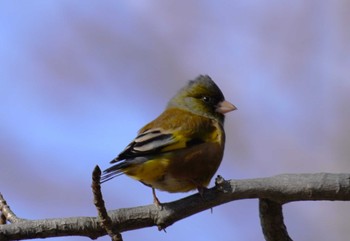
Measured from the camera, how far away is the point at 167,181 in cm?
372

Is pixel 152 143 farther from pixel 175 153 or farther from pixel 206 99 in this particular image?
pixel 206 99

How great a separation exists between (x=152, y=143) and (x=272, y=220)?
813 mm

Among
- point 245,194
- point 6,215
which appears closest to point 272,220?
point 245,194

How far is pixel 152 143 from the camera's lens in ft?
12.3

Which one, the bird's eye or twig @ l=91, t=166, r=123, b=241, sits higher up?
the bird's eye

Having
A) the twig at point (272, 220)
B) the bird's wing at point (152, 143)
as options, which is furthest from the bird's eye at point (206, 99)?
the twig at point (272, 220)

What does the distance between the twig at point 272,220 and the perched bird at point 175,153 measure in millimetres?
345

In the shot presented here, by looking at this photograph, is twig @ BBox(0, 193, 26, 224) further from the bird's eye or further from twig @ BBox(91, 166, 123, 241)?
the bird's eye

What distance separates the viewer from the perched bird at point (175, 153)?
3600 millimetres

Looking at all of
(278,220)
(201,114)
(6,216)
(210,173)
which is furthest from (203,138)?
(6,216)

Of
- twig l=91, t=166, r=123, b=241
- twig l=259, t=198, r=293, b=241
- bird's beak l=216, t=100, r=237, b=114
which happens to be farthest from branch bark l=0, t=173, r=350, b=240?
bird's beak l=216, t=100, r=237, b=114

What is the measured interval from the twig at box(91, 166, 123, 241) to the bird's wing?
0.87 m

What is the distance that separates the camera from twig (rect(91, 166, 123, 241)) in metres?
2.51

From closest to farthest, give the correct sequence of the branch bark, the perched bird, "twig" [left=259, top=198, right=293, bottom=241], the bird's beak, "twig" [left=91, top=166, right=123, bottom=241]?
"twig" [left=91, top=166, right=123, bottom=241] → the branch bark → "twig" [left=259, top=198, right=293, bottom=241] → the perched bird → the bird's beak
